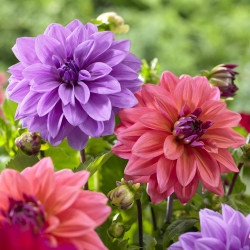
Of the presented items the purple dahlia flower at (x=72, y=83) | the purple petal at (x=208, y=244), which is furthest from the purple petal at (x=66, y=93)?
the purple petal at (x=208, y=244)

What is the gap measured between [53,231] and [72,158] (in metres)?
0.17

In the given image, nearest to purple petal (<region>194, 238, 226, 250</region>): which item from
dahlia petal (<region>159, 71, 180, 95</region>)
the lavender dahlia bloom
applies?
the lavender dahlia bloom

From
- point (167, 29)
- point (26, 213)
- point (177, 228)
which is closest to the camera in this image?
point (26, 213)

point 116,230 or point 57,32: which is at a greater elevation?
point 57,32

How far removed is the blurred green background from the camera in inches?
57.1

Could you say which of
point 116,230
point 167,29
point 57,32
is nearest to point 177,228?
point 116,230

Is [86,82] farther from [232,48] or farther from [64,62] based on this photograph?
[232,48]

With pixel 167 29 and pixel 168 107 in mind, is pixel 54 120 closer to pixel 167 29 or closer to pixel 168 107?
pixel 168 107

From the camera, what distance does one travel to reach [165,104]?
250 mm

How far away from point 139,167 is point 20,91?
0.08 metres

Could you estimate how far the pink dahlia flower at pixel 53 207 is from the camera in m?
0.17

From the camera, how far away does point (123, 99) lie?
234mm

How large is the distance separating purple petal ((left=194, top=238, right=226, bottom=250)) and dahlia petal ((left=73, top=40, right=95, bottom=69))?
12cm

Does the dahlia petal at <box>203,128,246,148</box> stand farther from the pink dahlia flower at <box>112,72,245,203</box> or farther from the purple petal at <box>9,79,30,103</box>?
the purple petal at <box>9,79,30,103</box>
